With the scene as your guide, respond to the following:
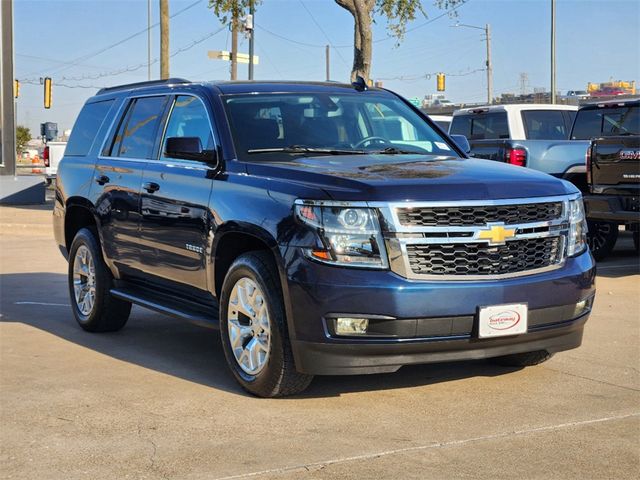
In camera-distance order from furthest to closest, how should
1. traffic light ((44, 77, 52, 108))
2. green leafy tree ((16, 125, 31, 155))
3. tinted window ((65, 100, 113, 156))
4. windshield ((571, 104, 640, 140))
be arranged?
green leafy tree ((16, 125, 31, 155)), traffic light ((44, 77, 52, 108)), windshield ((571, 104, 640, 140)), tinted window ((65, 100, 113, 156))

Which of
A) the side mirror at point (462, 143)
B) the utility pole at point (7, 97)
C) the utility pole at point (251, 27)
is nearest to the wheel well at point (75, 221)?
the side mirror at point (462, 143)

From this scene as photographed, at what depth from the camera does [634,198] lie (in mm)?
11062

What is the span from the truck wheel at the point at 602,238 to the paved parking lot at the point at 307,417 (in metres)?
4.98

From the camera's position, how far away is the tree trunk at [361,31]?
19141 mm

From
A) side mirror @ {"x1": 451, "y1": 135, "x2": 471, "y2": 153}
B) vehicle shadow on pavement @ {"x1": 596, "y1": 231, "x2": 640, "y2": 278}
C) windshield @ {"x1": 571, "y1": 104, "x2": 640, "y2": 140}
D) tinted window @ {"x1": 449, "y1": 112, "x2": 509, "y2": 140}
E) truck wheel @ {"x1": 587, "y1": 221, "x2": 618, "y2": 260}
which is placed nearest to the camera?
side mirror @ {"x1": 451, "y1": 135, "x2": 471, "y2": 153}

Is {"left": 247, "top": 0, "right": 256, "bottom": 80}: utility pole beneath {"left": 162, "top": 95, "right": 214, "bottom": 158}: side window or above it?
above

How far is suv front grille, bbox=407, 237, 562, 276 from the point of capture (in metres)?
5.37

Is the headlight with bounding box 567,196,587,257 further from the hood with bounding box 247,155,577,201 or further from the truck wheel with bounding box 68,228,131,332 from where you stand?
the truck wheel with bounding box 68,228,131,332

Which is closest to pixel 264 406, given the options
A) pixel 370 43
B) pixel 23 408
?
pixel 23 408

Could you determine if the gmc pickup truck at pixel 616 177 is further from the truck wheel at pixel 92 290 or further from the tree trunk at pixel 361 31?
the tree trunk at pixel 361 31

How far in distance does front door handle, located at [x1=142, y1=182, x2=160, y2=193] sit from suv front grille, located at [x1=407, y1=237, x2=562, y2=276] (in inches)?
93.2

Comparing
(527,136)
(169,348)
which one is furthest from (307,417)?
(527,136)

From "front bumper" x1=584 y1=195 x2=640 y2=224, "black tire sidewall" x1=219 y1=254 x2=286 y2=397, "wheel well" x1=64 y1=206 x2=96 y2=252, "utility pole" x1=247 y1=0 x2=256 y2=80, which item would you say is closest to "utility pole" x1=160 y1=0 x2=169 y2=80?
"utility pole" x1=247 y1=0 x2=256 y2=80

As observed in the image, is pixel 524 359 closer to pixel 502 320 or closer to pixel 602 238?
pixel 502 320
